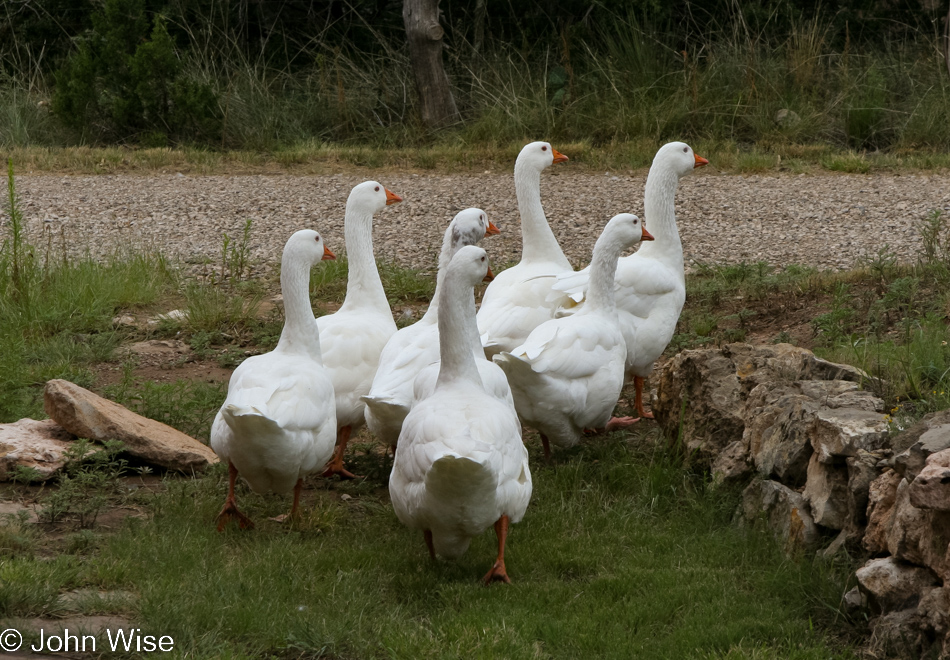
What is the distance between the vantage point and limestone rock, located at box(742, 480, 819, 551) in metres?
4.26

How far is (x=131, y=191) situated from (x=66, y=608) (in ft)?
29.4

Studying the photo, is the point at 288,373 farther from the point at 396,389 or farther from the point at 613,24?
the point at 613,24

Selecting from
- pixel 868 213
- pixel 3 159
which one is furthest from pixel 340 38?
pixel 868 213

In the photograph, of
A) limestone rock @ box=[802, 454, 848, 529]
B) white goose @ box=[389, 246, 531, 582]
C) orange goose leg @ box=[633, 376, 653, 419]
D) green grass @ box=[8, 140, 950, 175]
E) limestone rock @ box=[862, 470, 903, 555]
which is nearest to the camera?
limestone rock @ box=[862, 470, 903, 555]

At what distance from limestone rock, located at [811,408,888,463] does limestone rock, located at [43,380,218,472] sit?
3.18 meters

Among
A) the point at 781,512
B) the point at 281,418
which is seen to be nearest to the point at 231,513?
the point at 281,418

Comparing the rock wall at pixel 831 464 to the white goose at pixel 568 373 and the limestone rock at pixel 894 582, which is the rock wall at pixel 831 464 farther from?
the white goose at pixel 568 373

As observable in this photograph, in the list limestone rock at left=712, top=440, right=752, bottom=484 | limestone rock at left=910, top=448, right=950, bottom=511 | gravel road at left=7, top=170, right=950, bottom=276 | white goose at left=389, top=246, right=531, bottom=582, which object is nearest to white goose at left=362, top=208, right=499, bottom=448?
white goose at left=389, top=246, right=531, bottom=582

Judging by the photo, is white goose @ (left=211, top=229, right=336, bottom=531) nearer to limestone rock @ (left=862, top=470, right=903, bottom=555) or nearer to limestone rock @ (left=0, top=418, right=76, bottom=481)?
limestone rock @ (left=0, top=418, right=76, bottom=481)

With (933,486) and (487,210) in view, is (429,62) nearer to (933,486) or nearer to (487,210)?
(487,210)

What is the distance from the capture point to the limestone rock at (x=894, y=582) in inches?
138

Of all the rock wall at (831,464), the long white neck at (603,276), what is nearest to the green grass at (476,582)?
the rock wall at (831,464)

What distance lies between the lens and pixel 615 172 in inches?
502

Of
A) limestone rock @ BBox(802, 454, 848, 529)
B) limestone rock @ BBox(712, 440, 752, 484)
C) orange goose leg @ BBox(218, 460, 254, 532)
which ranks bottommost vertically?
orange goose leg @ BBox(218, 460, 254, 532)
